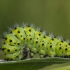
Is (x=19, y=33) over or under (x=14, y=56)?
over

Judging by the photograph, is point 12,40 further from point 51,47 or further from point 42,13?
point 42,13

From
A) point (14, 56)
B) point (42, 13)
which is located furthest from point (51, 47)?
point (42, 13)

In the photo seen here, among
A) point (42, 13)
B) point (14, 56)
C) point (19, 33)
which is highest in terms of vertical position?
point (42, 13)

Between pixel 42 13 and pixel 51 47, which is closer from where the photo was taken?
pixel 51 47

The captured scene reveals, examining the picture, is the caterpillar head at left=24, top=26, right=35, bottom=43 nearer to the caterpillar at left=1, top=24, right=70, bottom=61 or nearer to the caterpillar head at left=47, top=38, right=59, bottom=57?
the caterpillar at left=1, top=24, right=70, bottom=61

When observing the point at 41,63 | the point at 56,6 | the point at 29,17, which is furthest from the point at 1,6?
the point at 41,63

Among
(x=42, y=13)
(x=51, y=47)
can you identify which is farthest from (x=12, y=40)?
(x=42, y=13)

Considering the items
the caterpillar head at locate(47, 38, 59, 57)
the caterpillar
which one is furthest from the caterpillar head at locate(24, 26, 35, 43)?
the caterpillar head at locate(47, 38, 59, 57)
